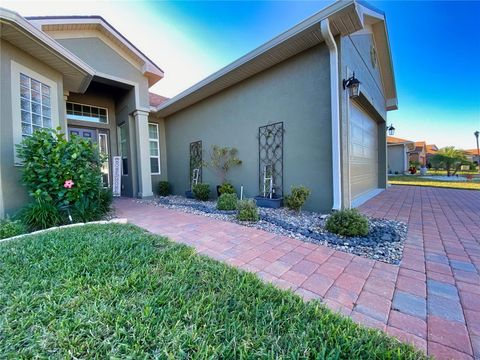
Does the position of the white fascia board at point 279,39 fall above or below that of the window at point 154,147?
above

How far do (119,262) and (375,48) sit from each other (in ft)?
31.5

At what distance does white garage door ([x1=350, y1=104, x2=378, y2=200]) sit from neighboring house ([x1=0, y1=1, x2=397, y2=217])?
4 cm

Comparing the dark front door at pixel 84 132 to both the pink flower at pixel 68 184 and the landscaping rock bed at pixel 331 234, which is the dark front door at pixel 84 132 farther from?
the landscaping rock bed at pixel 331 234

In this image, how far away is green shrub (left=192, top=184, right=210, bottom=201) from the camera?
6855mm

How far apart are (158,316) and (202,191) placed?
5.61 m

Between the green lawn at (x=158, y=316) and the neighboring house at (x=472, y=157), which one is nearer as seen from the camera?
the green lawn at (x=158, y=316)

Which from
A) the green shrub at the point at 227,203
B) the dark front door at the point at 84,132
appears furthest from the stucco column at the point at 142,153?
the green shrub at the point at 227,203

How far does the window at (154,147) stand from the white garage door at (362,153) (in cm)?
729

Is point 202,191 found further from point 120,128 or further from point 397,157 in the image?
point 397,157

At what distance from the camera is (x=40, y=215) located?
11.8 ft

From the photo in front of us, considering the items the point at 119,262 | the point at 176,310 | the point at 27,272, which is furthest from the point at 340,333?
the point at 27,272

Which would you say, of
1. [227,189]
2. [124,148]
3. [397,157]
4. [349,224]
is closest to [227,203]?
[227,189]

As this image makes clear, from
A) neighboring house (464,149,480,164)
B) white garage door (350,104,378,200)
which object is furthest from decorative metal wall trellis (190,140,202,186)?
neighboring house (464,149,480,164)

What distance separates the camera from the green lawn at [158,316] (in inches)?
42.8
